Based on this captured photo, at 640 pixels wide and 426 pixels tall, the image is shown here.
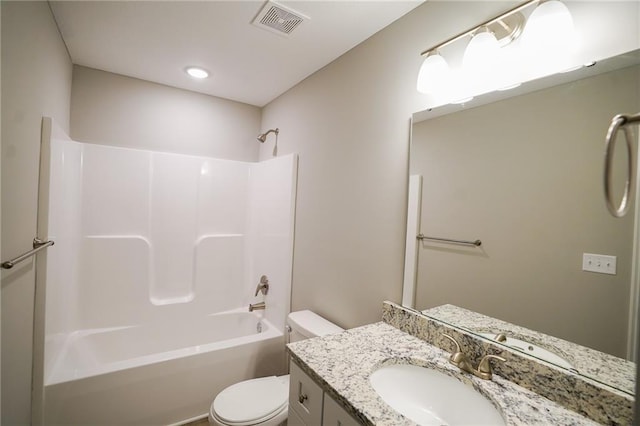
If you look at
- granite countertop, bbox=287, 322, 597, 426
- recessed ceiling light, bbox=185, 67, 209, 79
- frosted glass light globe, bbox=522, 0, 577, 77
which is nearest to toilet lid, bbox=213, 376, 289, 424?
granite countertop, bbox=287, 322, 597, 426

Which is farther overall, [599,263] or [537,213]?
[537,213]

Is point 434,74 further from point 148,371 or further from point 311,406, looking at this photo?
point 148,371

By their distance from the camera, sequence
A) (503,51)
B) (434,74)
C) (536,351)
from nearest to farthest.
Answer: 1. (536,351)
2. (503,51)
3. (434,74)

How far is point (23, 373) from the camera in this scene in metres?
1.38

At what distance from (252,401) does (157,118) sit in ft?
7.99

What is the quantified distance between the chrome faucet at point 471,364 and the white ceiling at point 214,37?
5.26 feet

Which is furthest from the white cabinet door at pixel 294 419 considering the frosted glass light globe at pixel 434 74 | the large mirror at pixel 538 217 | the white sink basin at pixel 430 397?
the frosted glass light globe at pixel 434 74

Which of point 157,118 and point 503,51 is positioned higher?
point 157,118

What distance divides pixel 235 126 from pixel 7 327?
2309 millimetres

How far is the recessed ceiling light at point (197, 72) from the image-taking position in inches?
89.0

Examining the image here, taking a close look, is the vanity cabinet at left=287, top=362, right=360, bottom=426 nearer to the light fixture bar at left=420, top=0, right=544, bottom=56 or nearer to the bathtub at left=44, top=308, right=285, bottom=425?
the bathtub at left=44, top=308, right=285, bottom=425

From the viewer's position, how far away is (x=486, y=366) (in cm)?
101

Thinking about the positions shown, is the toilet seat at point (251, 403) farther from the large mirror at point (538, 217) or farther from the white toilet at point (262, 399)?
the large mirror at point (538, 217)

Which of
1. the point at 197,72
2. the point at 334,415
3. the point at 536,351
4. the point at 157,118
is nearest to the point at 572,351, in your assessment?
the point at 536,351
